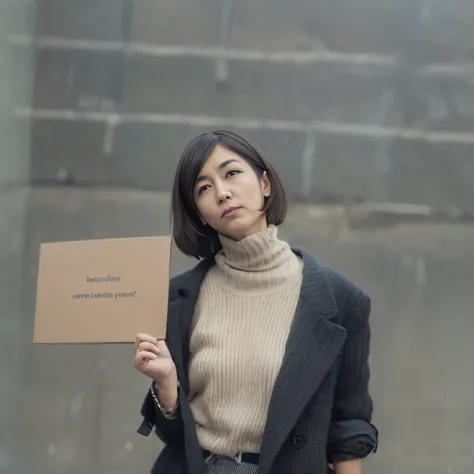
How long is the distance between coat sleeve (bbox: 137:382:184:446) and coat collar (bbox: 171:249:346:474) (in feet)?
0.49

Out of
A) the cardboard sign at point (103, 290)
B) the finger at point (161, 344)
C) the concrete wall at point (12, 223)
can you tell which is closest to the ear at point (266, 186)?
the cardboard sign at point (103, 290)

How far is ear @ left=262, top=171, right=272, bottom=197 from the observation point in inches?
Result: 60.4

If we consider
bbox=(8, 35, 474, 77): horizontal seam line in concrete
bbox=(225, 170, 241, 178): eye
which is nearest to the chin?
bbox=(225, 170, 241, 178): eye

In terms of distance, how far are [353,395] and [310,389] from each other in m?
0.14

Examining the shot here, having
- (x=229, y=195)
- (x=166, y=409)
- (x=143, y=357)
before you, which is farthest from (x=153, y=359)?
(x=229, y=195)

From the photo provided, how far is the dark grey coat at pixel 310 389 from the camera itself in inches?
53.0

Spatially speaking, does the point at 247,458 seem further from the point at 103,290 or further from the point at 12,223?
the point at 12,223

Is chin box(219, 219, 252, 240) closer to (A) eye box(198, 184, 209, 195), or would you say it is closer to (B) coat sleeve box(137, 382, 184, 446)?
(A) eye box(198, 184, 209, 195)

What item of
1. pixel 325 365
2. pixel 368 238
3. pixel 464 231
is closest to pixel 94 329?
pixel 325 365

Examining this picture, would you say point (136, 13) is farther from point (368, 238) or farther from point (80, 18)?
point (368, 238)

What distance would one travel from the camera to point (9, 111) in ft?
8.42

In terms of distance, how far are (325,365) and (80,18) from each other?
1789mm

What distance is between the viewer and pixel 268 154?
8.27ft

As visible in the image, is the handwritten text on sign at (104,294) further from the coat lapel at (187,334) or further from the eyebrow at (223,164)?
the eyebrow at (223,164)
